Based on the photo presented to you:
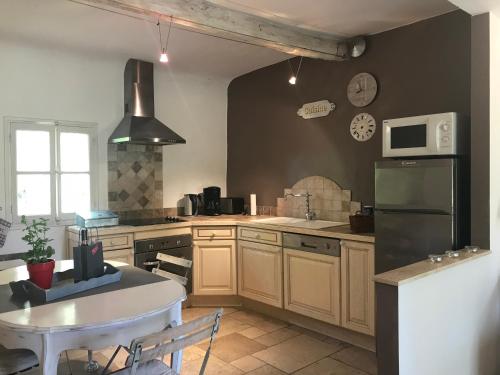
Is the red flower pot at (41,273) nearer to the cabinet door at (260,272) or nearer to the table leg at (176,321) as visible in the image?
the table leg at (176,321)

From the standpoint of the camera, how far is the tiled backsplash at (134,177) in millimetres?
4203

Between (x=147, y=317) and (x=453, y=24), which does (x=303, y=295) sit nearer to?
(x=147, y=317)

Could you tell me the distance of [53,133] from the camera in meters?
3.86

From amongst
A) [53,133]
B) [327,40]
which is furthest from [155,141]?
[327,40]

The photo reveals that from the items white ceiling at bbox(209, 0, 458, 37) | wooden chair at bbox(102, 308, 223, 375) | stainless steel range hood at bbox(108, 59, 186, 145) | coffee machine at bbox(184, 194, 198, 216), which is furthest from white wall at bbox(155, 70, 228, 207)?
wooden chair at bbox(102, 308, 223, 375)

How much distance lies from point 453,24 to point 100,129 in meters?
3.23

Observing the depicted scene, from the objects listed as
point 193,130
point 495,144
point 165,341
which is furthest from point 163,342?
point 193,130

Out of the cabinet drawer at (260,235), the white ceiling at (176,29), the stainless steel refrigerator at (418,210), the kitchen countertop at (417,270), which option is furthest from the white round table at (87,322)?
the white ceiling at (176,29)

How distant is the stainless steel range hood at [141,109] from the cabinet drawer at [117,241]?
92cm

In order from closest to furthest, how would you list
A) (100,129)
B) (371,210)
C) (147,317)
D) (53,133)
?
(147,317) → (371,210) → (53,133) → (100,129)

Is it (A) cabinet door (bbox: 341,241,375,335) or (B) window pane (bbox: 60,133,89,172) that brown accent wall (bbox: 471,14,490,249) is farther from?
(B) window pane (bbox: 60,133,89,172)

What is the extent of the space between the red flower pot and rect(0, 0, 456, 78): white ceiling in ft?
5.99

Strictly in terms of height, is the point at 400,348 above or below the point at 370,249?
below

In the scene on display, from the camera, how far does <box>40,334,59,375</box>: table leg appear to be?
1.56 m
